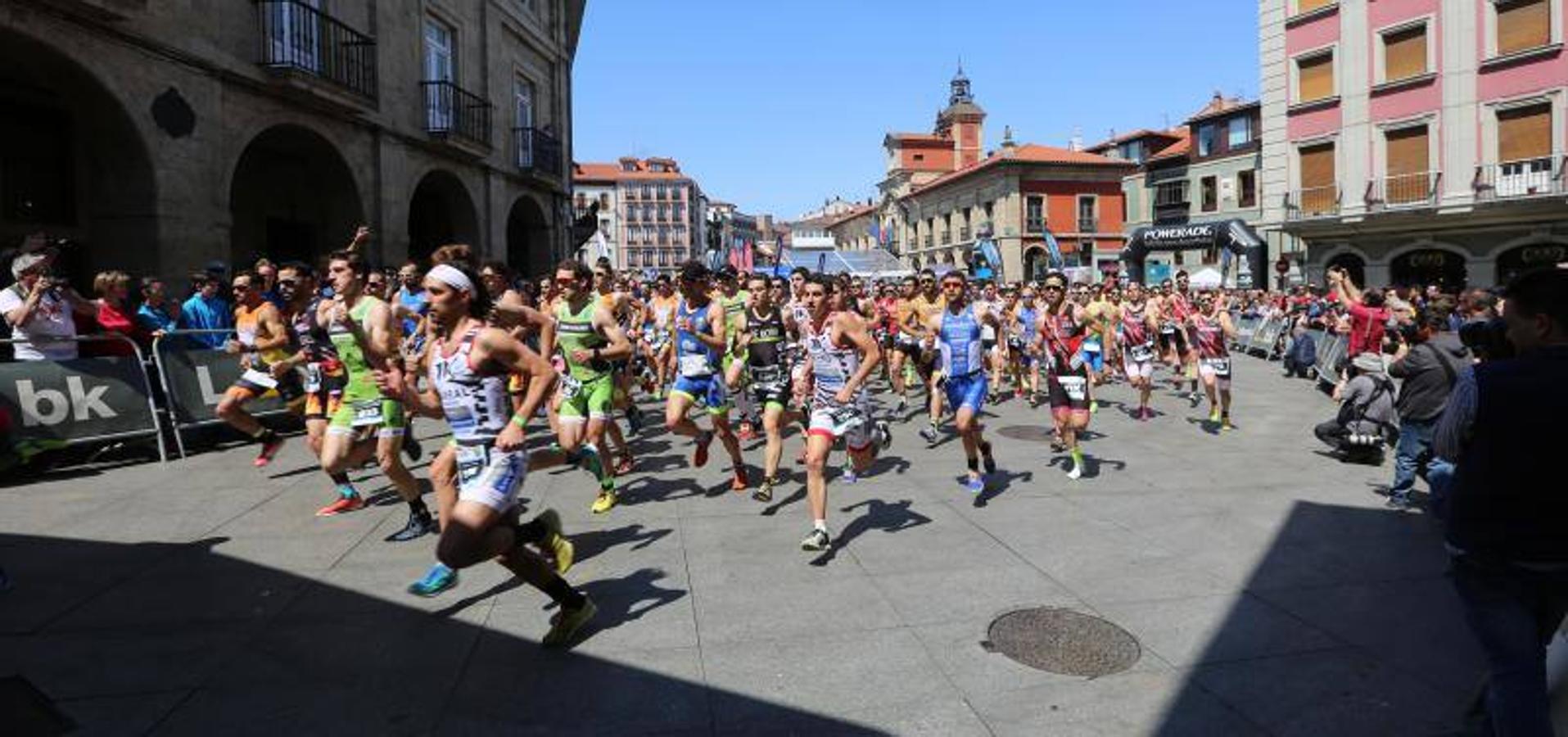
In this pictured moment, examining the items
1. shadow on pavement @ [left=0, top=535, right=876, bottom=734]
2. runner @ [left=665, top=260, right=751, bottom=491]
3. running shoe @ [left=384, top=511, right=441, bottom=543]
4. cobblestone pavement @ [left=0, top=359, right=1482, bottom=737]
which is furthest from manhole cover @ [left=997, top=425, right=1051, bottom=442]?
running shoe @ [left=384, top=511, right=441, bottom=543]

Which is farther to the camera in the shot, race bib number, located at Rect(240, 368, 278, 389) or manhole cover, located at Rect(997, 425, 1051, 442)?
manhole cover, located at Rect(997, 425, 1051, 442)

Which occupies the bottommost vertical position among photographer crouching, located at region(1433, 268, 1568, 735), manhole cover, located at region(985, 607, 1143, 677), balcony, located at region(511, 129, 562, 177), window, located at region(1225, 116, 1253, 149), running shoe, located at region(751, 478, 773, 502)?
manhole cover, located at region(985, 607, 1143, 677)

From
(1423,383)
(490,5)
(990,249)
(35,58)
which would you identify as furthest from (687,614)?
(990,249)

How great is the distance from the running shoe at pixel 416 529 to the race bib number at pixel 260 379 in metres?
3.03

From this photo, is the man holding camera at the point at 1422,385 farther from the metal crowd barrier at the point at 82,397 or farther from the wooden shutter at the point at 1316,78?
the wooden shutter at the point at 1316,78

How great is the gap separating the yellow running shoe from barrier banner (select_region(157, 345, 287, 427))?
6.36m

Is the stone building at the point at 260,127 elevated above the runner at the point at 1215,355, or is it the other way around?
the stone building at the point at 260,127

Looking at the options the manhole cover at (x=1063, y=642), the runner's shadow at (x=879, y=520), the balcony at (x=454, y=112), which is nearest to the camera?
the manhole cover at (x=1063, y=642)

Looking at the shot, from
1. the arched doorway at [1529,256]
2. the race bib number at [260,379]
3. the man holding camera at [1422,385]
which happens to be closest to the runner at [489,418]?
the race bib number at [260,379]

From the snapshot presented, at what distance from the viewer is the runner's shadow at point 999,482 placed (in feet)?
23.0

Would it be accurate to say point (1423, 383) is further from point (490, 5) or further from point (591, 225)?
point (591, 225)

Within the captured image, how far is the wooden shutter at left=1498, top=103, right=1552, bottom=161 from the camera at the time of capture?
24.8m

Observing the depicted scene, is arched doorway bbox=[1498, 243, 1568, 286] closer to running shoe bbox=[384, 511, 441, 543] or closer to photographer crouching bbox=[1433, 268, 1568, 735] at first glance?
photographer crouching bbox=[1433, 268, 1568, 735]

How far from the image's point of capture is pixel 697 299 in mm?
7562
